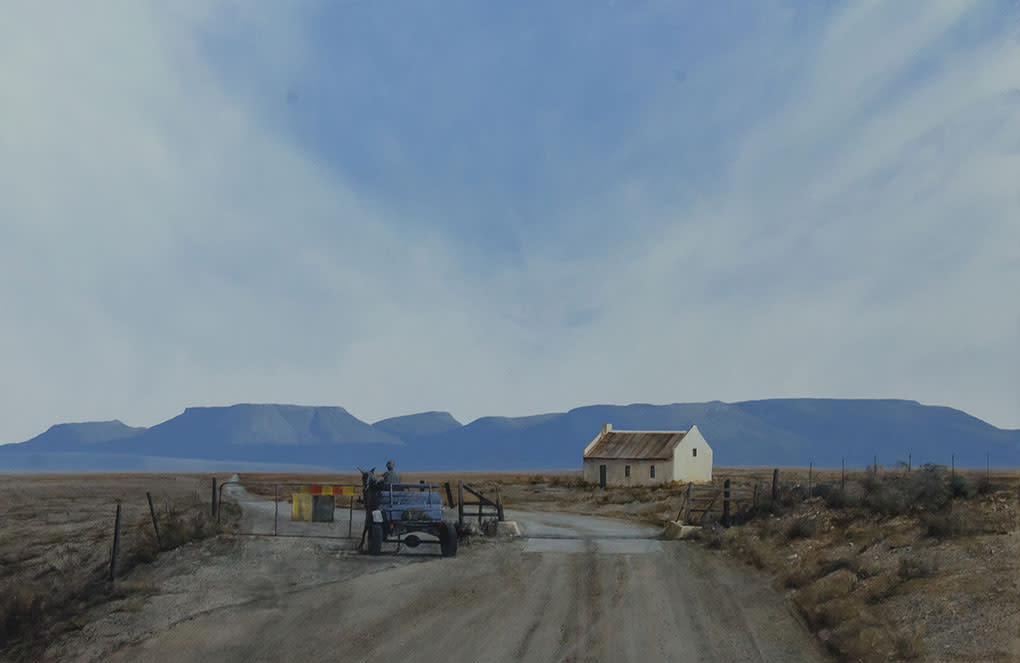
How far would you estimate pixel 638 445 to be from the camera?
69938 millimetres

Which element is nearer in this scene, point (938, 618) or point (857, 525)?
point (938, 618)

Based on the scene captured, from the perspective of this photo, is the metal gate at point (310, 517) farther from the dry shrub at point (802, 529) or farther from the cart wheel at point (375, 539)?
the dry shrub at point (802, 529)

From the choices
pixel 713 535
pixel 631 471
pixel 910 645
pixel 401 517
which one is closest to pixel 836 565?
pixel 910 645

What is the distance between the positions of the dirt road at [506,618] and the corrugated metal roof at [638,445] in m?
43.8

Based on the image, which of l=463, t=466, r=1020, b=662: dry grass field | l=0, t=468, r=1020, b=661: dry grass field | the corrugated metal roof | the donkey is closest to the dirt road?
l=463, t=466, r=1020, b=662: dry grass field

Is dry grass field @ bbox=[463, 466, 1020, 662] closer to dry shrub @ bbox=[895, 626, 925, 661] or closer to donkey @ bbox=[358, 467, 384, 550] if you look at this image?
dry shrub @ bbox=[895, 626, 925, 661]

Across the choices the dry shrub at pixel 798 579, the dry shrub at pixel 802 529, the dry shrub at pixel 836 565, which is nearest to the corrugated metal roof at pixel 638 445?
the dry shrub at pixel 802 529

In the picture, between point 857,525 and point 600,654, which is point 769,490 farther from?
point 600,654

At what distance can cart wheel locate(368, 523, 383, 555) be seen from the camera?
24656 mm

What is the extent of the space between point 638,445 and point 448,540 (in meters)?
46.7

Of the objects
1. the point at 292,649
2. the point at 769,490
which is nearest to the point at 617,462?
the point at 769,490

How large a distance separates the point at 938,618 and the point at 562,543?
13226 mm

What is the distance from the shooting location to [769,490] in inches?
1224

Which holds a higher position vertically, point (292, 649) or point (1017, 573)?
point (1017, 573)
